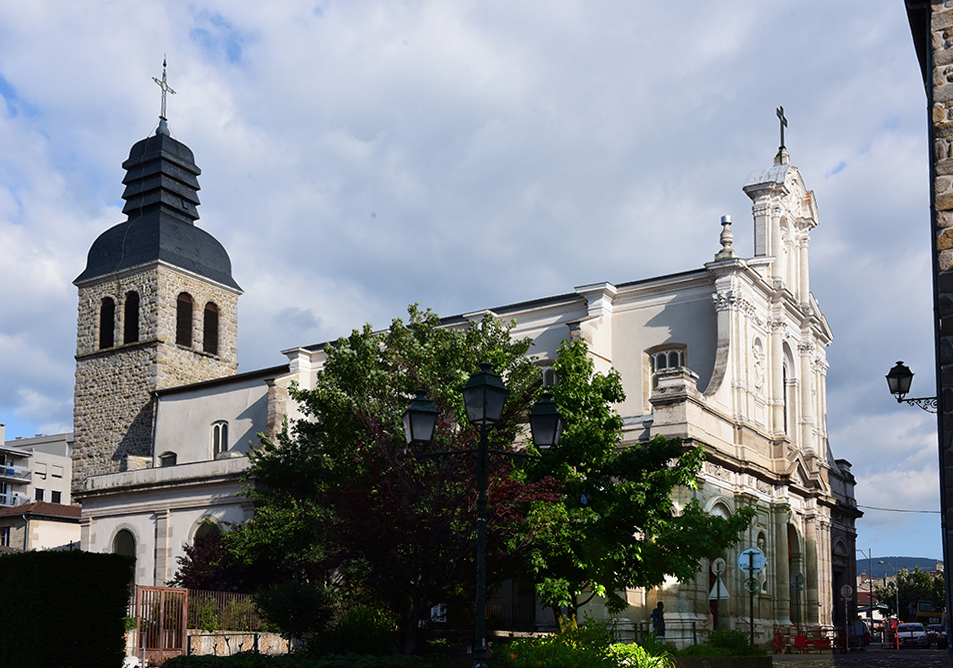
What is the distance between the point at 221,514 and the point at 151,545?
4269mm

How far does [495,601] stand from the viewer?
37312mm

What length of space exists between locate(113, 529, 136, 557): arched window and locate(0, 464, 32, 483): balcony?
37.6m

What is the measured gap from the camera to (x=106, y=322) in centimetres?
5575

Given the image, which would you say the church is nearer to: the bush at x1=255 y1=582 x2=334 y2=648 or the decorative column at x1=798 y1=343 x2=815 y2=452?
the decorative column at x1=798 y1=343 x2=815 y2=452

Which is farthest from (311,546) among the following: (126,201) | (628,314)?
(126,201)

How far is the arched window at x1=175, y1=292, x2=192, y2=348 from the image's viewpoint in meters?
54.5

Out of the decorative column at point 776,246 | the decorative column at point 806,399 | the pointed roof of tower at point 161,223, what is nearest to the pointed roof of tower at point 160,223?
the pointed roof of tower at point 161,223

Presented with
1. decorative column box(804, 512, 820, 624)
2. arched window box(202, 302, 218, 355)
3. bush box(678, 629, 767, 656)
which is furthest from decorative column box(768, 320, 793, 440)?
arched window box(202, 302, 218, 355)

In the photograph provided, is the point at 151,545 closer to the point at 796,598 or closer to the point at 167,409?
the point at 167,409

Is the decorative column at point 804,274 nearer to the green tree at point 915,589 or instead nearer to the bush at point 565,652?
the bush at point 565,652

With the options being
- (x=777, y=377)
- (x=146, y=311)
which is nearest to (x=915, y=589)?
(x=777, y=377)

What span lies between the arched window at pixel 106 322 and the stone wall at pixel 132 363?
199 mm

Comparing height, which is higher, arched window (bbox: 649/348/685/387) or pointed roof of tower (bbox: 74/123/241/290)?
pointed roof of tower (bbox: 74/123/241/290)

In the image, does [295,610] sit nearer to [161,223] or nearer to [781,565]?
[781,565]
